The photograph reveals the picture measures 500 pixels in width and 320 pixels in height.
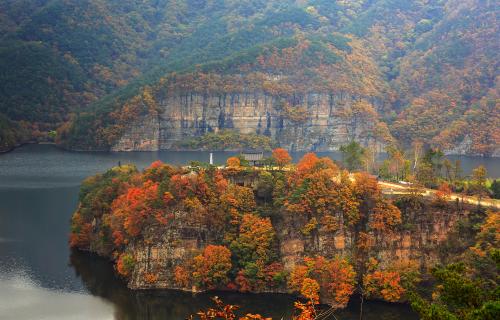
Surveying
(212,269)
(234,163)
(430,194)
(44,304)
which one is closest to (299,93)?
(234,163)

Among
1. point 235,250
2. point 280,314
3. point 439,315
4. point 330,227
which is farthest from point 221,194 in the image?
point 439,315

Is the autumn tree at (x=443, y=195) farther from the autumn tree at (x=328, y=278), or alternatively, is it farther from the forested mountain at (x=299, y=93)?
the forested mountain at (x=299, y=93)

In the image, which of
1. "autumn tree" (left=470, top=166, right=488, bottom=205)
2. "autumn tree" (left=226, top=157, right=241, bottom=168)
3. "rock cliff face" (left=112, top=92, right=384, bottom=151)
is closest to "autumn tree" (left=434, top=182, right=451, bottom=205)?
"autumn tree" (left=470, top=166, right=488, bottom=205)

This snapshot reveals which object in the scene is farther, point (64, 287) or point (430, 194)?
point (430, 194)

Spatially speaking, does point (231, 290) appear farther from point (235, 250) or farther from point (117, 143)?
point (117, 143)

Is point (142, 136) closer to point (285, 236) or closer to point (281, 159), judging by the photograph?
point (281, 159)

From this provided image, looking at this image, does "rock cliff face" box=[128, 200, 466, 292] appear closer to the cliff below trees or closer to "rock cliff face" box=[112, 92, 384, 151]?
the cliff below trees
